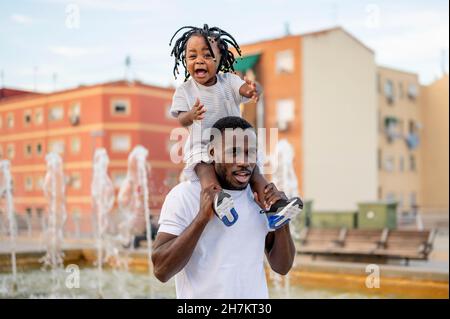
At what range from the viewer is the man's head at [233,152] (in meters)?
2.02

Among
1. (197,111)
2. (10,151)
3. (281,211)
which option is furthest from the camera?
(10,151)

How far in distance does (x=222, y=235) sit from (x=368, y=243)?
10.9m

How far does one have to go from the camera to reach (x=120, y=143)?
34844 millimetres

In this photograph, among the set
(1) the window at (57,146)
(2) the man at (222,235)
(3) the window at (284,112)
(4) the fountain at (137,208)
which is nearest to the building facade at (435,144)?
(3) the window at (284,112)

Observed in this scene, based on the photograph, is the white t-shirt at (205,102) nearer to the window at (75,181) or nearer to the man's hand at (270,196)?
the man's hand at (270,196)

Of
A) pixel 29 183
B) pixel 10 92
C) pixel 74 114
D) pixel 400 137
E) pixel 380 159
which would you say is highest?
pixel 74 114

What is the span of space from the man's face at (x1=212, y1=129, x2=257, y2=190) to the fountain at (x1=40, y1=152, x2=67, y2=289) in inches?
361

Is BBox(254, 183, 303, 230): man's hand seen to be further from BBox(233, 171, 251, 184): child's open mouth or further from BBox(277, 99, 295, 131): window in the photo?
BBox(277, 99, 295, 131): window

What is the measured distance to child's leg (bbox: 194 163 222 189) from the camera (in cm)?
200

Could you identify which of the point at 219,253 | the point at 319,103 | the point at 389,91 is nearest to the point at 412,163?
the point at 389,91

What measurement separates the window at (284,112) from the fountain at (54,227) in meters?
9.95

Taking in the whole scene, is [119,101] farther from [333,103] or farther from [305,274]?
[305,274]

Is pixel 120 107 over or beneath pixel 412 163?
over

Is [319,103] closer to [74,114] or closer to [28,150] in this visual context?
[74,114]
